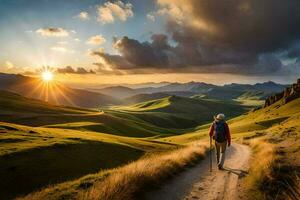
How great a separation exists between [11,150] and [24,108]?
13275 cm

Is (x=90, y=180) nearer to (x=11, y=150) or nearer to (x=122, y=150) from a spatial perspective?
(x=11, y=150)

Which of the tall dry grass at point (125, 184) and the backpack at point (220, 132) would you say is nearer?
the tall dry grass at point (125, 184)

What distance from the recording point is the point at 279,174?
698 inches

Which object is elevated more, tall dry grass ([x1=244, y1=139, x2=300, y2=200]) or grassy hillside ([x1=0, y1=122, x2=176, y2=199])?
tall dry grass ([x1=244, y1=139, x2=300, y2=200])

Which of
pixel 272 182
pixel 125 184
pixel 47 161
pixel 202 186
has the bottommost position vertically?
pixel 47 161

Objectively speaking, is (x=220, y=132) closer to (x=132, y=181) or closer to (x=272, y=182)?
(x=272, y=182)

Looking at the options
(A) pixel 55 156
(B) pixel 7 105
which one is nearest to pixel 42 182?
(A) pixel 55 156

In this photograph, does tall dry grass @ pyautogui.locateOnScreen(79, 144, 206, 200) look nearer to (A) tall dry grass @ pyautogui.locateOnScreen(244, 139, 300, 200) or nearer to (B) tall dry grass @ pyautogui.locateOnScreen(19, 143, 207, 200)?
(B) tall dry grass @ pyautogui.locateOnScreen(19, 143, 207, 200)

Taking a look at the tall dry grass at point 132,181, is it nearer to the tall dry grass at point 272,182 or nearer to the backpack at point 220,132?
the backpack at point 220,132

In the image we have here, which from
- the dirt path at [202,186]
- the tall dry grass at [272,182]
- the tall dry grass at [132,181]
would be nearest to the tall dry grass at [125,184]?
the tall dry grass at [132,181]

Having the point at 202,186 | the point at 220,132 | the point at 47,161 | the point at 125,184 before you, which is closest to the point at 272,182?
the point at 202,186

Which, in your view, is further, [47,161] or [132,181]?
[47,161]

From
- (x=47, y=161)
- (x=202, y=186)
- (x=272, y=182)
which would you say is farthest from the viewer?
(x=47, y=161)

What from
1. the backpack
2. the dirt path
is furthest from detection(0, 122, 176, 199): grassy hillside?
the backpack
